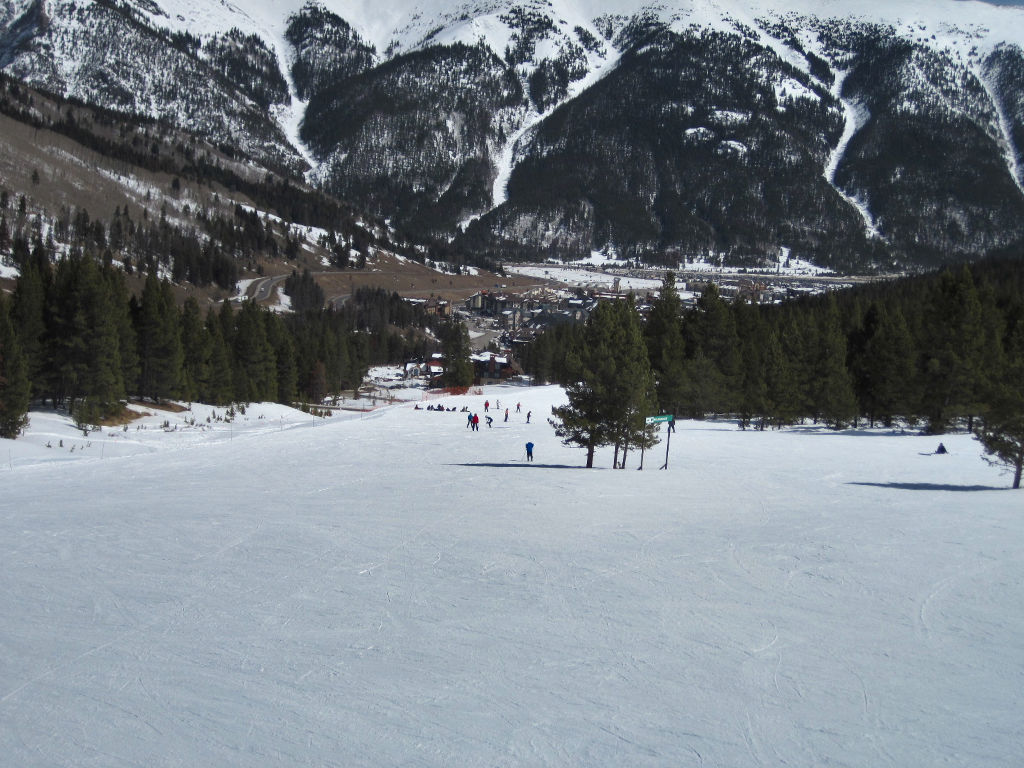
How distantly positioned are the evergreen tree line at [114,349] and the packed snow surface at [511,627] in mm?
22888

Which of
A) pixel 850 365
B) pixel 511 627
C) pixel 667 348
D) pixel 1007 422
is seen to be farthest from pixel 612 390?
pixel 850 365

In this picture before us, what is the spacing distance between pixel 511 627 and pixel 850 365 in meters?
59.6

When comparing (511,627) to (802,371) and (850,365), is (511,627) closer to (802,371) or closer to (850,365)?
(802,371)

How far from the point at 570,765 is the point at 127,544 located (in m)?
11.5

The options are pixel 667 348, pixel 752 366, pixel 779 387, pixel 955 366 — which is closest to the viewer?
pixel 955 366

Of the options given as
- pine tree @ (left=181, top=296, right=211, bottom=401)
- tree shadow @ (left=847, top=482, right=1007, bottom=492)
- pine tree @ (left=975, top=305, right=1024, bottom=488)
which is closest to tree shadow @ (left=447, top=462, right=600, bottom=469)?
tree shadow @ (left=847, top=482, right=1007, bottom=492)

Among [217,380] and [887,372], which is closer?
[887,372]

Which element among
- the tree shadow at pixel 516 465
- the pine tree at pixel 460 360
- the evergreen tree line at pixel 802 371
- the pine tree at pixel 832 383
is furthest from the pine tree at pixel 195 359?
the pine tree at pixel 460 360

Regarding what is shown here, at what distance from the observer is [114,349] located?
4716cm

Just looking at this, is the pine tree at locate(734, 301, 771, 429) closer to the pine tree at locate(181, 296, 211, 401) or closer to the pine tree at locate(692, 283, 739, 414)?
the pine tree at locate(692, 283, 739, 414)

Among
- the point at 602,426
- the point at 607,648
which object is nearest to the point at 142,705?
the point at 607,648

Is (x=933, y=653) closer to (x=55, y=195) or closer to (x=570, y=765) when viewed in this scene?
(x=570, y=765)

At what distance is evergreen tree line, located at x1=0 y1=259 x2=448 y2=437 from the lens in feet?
144

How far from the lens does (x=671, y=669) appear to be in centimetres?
918
